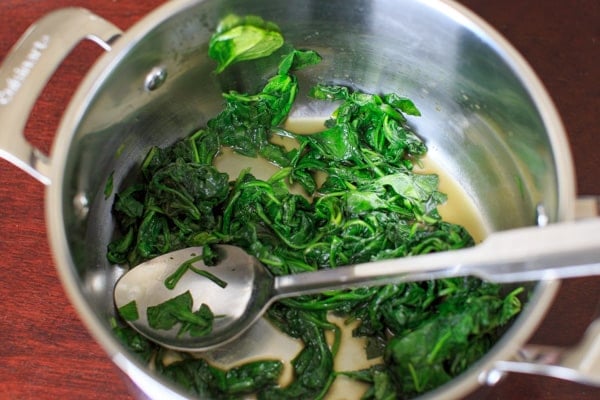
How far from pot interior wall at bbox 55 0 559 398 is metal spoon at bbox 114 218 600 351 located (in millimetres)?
147

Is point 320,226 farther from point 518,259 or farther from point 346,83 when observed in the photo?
point 518,259

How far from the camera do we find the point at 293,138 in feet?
6.56

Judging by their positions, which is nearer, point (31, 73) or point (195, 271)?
point (31, 73)

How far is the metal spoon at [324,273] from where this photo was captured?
1176mm

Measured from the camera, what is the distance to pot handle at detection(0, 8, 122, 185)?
1313 millimetres

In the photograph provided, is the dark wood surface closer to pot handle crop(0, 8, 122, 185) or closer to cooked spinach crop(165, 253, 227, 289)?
cooked spinach crop(165, 253, 227, 289)

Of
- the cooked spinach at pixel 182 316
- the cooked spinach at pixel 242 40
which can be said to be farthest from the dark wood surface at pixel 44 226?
the cooked spinach at pixel 242 40

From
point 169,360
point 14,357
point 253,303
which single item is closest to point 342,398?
point 253,303

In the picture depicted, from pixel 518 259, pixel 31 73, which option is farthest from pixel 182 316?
pixel 518 259

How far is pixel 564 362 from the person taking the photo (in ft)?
3.81

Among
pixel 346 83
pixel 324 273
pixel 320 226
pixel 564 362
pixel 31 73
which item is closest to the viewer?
pixel 564 362

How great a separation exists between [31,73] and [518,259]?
3.38 feet

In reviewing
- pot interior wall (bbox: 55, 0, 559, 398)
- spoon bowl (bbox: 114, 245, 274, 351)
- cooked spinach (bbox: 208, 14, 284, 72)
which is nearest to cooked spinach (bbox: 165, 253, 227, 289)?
spoon bowl (bbox: 114, 245, 274, 351)

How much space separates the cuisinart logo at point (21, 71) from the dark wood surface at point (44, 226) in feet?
1.99
